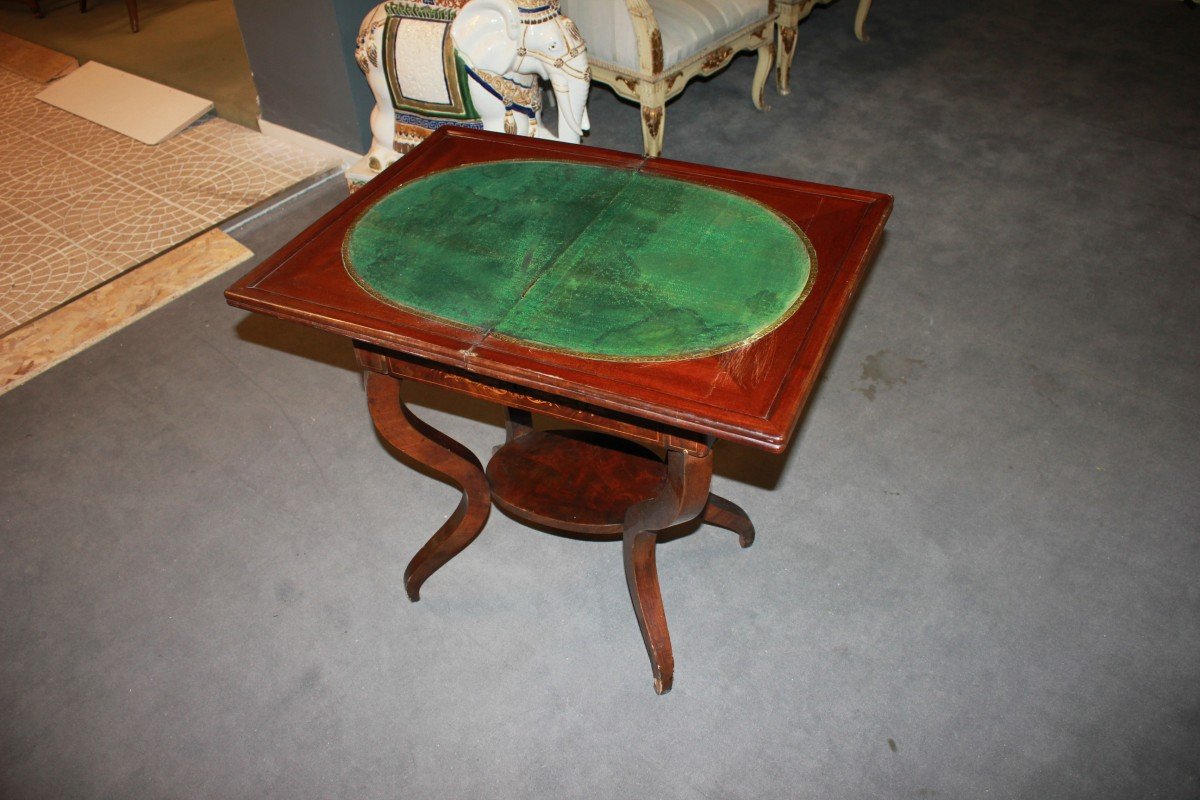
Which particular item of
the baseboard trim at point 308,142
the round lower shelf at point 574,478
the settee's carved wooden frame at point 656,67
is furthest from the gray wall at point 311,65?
the round lower shelf at point 574,478

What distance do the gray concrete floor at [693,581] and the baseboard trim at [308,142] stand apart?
835 millimetres

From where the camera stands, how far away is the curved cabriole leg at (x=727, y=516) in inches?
79.6

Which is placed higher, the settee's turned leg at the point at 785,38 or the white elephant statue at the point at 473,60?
the white elephant statue at the point at 473,60

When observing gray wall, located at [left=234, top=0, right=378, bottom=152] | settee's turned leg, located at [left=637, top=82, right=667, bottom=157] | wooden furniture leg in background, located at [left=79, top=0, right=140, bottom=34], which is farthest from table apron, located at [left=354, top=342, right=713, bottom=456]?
wooden furniture leg in background, located at [left=79, top=0, right=140, bottom=34]

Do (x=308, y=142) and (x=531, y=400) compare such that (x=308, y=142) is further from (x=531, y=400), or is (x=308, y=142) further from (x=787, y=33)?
(x=531, y=400)

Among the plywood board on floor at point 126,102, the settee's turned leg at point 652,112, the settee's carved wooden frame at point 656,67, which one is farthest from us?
the plywood board on floor at point 126,102

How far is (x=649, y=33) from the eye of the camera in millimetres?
2982

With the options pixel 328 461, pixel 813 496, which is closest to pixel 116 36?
pixel 328 461

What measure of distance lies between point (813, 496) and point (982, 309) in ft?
3.09

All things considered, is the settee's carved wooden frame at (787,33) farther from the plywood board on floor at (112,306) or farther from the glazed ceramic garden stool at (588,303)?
the plywood board on floor at (112,306)

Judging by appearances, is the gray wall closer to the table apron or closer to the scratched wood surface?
the scratched wood surface

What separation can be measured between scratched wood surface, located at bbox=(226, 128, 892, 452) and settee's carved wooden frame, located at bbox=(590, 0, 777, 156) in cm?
137

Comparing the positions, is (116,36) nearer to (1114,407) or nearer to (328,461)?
(328,461)

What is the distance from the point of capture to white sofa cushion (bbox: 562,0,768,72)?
9.97ft
